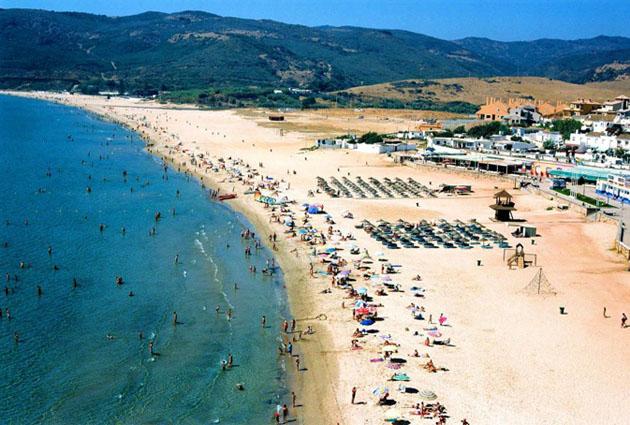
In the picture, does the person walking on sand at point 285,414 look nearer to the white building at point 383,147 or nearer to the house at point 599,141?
the white building at point 383,147

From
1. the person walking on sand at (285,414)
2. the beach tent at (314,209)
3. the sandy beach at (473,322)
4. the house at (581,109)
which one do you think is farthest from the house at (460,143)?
the person walking on sand at (285,414)

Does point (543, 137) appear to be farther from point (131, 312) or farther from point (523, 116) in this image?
point (131, 312)

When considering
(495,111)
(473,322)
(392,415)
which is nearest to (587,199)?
(473,322)

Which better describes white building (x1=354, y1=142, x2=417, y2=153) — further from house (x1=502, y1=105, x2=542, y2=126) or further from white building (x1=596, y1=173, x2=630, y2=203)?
house (x1=502, y1=105, x2=542, y2=126)

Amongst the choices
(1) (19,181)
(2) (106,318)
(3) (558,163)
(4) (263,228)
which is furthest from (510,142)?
(2) (106,318)

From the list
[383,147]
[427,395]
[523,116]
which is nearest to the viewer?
[427,395]
